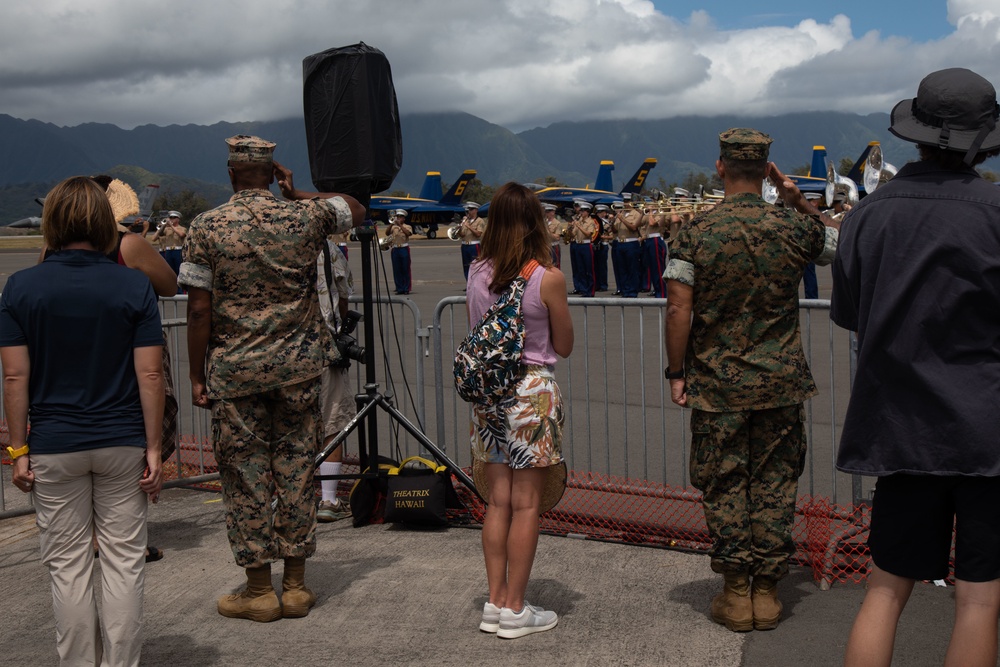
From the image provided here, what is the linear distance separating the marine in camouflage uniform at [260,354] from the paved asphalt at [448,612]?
0.94 feet

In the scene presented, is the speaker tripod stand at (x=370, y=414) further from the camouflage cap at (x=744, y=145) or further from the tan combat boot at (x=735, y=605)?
the camouflage cap at (x=744, y=145)

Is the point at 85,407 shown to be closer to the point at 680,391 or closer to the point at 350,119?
the point at 680,391

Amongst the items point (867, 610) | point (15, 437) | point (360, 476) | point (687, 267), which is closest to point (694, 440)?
point (687, 267)

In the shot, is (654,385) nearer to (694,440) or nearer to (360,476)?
(360,476)

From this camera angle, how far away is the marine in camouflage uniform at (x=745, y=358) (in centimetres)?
388

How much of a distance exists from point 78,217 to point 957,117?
2.69 metres

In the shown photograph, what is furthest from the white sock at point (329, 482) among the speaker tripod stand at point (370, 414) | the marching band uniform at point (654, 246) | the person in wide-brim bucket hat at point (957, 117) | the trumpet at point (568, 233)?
the trumpet at point (568, 233)

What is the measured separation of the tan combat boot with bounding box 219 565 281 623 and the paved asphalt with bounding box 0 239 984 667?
5 cm

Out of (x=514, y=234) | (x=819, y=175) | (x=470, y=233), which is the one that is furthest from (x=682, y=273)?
(x=819, y=175)

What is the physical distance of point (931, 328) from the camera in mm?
2801

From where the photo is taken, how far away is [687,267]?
3924 millimetres

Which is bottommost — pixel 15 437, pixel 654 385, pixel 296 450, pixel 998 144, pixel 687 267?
pixel 654 385

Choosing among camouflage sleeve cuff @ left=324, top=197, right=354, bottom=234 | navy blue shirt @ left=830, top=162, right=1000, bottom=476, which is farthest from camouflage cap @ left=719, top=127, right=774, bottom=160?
camouflage sleeve cuff @ left=324, top=197, right=354, bottom=234

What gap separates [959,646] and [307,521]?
2572mm
